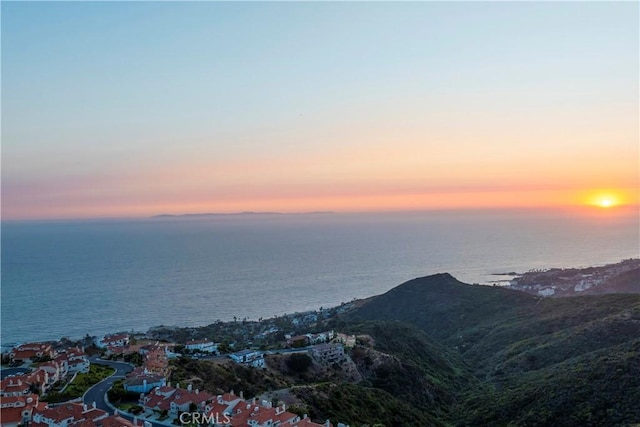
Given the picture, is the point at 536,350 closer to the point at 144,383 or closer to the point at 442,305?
the point at 442,305

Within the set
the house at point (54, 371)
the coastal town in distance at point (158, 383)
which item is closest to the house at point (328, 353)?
the coastal town in distance at point (158, 383)

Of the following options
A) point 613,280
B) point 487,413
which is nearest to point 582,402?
point 487,413

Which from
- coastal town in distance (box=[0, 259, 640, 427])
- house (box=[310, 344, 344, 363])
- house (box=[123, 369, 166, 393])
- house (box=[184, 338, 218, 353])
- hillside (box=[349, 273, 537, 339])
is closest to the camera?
coastal town in distance (box=[0, 259, 640, 427])

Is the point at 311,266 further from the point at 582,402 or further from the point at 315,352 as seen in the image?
the point at 582,402

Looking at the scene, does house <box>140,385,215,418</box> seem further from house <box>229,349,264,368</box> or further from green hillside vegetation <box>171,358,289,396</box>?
house <box>229,349,264,368</box>

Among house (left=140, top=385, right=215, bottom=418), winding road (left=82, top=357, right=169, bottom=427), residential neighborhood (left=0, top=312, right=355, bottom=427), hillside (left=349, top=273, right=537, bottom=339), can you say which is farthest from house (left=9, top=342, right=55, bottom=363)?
hillside (left=349, top=273, right=537, bottom=339)

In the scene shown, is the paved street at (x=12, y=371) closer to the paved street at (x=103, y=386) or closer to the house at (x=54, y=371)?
the house at (x=54, y=371)
